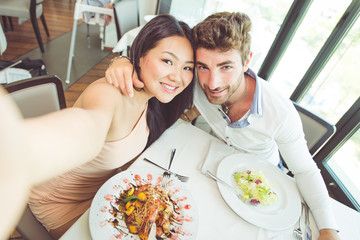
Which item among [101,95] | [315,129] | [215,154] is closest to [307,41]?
[315,129]

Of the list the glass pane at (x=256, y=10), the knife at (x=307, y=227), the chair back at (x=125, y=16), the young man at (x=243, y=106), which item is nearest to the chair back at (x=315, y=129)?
the young man at (x=243, y=106)

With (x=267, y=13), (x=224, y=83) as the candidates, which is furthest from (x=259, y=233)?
(x=267, y=13)

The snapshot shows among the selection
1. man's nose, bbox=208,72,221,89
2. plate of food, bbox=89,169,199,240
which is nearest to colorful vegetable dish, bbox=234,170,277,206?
plate of food, bbox=89,169,199,240

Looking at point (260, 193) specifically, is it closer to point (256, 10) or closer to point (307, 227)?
point (307, 227)

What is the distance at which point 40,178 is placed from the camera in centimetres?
30

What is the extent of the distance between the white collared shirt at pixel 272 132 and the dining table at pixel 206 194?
3.2 inches

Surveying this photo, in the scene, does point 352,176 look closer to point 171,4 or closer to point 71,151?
point 71,151

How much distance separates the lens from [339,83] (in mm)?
2174

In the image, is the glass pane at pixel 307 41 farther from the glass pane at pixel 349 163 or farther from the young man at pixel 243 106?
the young man at pixel 243 106

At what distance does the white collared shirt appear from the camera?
94 cm

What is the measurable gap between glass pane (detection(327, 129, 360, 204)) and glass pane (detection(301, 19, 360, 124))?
0.29 meters

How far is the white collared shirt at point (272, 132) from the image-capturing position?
939mm

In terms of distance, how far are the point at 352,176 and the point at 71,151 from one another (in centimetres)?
255

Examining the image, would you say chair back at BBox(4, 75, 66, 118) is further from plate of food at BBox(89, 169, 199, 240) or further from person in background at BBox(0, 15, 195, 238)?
plate of food at BBox(89, 169, 199, 240)
